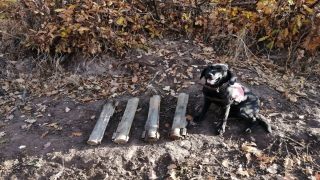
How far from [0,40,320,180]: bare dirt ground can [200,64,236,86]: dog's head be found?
0.78 meters

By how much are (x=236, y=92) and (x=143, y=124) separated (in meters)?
1.52

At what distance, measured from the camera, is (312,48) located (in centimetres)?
531

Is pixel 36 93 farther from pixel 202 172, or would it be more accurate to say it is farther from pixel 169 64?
pixel 202 172

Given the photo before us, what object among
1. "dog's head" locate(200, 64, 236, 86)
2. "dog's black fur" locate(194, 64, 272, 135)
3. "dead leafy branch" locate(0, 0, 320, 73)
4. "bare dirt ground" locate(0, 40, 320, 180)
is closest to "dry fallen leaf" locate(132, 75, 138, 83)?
"bare dirt ground" locate(0, 40, 320, 180)

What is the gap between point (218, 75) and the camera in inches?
131

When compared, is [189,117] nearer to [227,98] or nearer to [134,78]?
[227,98]

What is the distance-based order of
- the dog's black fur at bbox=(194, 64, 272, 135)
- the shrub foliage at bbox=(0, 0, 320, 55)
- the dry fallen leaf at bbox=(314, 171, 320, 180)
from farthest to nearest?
the shrub foliage at bbox=(0, 0, 320, 55) < the dog's black fur at bbox=(194, 64, 272, 135) < the dry fallen leaf at bbox=(314, 171, 320, 180)

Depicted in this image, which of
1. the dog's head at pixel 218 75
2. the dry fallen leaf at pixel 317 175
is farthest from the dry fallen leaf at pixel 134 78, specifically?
the dry fallen leaf at pixel 317 175

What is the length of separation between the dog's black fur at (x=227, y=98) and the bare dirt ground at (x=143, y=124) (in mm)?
171

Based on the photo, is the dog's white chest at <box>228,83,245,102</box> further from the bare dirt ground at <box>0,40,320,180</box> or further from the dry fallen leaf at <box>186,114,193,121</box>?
the dry fallen leaf at <box>186,114,193,121</box>

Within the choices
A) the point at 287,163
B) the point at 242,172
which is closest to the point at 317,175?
the point at 287,163

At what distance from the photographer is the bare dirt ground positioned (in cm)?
330

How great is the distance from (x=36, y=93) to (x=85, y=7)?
2017 mm

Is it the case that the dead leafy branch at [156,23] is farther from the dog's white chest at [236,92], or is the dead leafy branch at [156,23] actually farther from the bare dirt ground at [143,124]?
the dog's white chest at [236,92]
